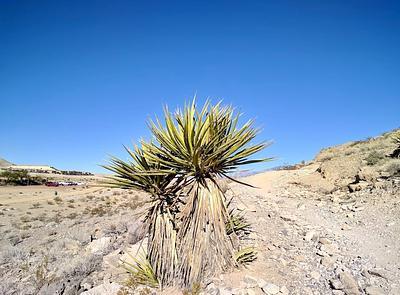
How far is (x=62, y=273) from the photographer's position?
Answer: 715 centimetres

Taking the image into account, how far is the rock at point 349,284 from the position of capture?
507cm

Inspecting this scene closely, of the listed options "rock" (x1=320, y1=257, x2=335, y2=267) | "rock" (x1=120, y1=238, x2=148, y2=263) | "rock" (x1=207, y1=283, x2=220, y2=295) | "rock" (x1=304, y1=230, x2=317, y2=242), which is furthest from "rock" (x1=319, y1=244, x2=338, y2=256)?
"rock" (x1=120, y1=238, x2=148, y2=263)

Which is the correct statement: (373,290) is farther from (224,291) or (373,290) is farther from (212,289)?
(212,289)

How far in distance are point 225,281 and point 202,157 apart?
226cm

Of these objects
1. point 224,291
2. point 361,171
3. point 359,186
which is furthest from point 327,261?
point 361,171

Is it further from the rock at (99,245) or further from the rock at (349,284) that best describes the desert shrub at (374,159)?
the rock at (99,245)

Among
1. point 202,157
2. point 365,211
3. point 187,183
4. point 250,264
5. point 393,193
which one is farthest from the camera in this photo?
point 393,193

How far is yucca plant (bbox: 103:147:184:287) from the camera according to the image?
214 inches

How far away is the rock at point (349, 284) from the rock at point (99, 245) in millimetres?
6287

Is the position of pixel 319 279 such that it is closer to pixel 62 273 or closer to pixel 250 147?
pixel 250 147

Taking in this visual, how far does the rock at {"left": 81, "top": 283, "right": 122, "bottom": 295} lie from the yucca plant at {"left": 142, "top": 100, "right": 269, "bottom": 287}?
1.38 metres

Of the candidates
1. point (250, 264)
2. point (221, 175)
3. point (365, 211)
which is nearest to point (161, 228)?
point (221, 175)

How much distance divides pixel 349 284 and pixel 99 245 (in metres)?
6.81

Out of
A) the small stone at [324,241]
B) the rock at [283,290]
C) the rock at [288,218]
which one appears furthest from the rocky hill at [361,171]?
the rock at [283,290]
